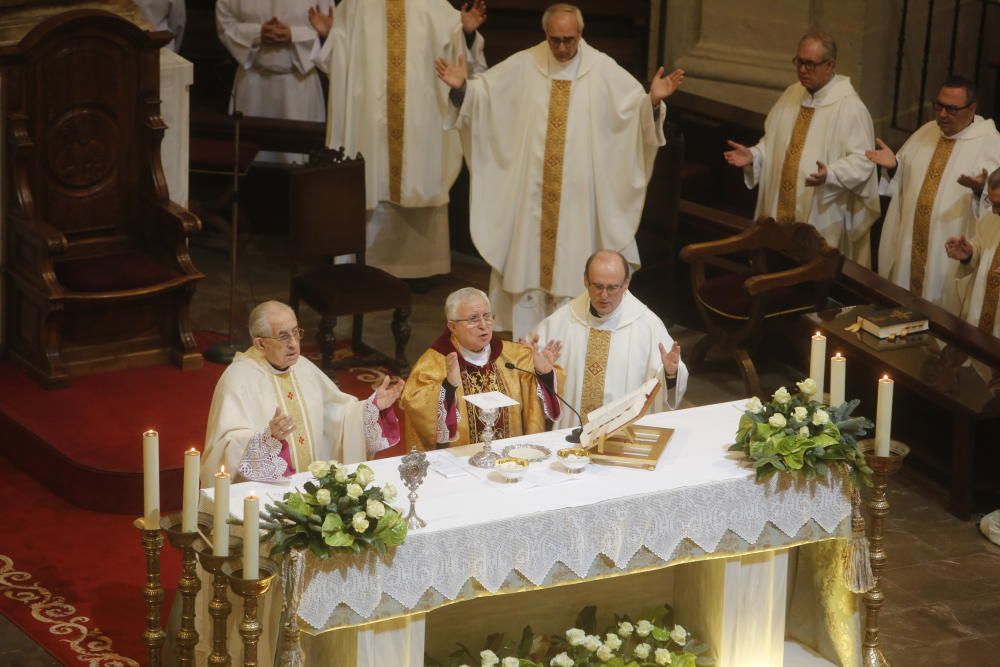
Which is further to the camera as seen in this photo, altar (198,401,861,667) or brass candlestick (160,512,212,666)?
altar (198,401,861,667)

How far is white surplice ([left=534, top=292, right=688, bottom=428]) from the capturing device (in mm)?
7336

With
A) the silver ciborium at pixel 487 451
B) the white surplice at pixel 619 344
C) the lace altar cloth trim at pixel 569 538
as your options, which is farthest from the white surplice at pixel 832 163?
the silver ciborium at pixel 487 451

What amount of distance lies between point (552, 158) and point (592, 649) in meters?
4.01

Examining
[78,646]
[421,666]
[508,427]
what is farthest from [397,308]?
[421,666]

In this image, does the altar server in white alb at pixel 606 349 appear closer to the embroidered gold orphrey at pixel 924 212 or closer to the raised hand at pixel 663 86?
the raised hand at pixel 663 86

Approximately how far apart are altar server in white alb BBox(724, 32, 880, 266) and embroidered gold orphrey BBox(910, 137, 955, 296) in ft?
1.00

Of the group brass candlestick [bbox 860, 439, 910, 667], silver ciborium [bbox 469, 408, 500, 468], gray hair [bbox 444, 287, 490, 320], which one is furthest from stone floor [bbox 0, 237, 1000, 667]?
gray hair [bbox 444, 287, 490, 320]

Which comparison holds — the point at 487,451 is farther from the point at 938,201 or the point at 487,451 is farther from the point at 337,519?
the point at 938,201

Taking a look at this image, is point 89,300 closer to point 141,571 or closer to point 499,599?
point 141,571

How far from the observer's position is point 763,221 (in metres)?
9.59

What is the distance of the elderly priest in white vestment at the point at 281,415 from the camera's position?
20.7 feet

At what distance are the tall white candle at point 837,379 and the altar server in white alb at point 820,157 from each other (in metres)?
3.55

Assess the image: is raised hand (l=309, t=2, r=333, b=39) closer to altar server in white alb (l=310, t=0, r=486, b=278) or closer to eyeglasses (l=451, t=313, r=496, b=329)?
altar server in white alb (l=310, t=0, r=486, b=278)

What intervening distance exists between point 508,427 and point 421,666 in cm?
144
